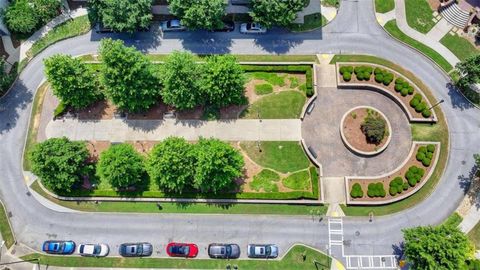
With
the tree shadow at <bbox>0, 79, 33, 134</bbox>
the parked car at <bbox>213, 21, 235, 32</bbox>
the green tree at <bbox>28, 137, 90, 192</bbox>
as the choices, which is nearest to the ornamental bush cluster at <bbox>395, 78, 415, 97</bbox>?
the parked car at <bbox>213, 21, 235, 32</bbox>

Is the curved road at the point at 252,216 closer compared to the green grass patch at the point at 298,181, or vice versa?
the curved road at the point at 252,216

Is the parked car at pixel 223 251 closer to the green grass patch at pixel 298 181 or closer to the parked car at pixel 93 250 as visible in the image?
the green grass patch at pixel 298 181

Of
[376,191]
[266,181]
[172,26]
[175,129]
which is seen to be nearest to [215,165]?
[266,181]

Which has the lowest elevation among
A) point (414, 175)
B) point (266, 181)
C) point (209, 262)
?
point (209, 262)

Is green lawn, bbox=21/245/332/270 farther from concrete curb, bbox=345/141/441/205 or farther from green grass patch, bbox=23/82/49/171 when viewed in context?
green grass patch, bbox=23/82/49/171

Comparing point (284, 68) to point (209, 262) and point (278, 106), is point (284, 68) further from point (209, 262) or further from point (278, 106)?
point (209, 262)

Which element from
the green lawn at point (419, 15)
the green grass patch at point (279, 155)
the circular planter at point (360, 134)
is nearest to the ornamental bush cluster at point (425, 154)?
the circular planter at point (360, 134)
